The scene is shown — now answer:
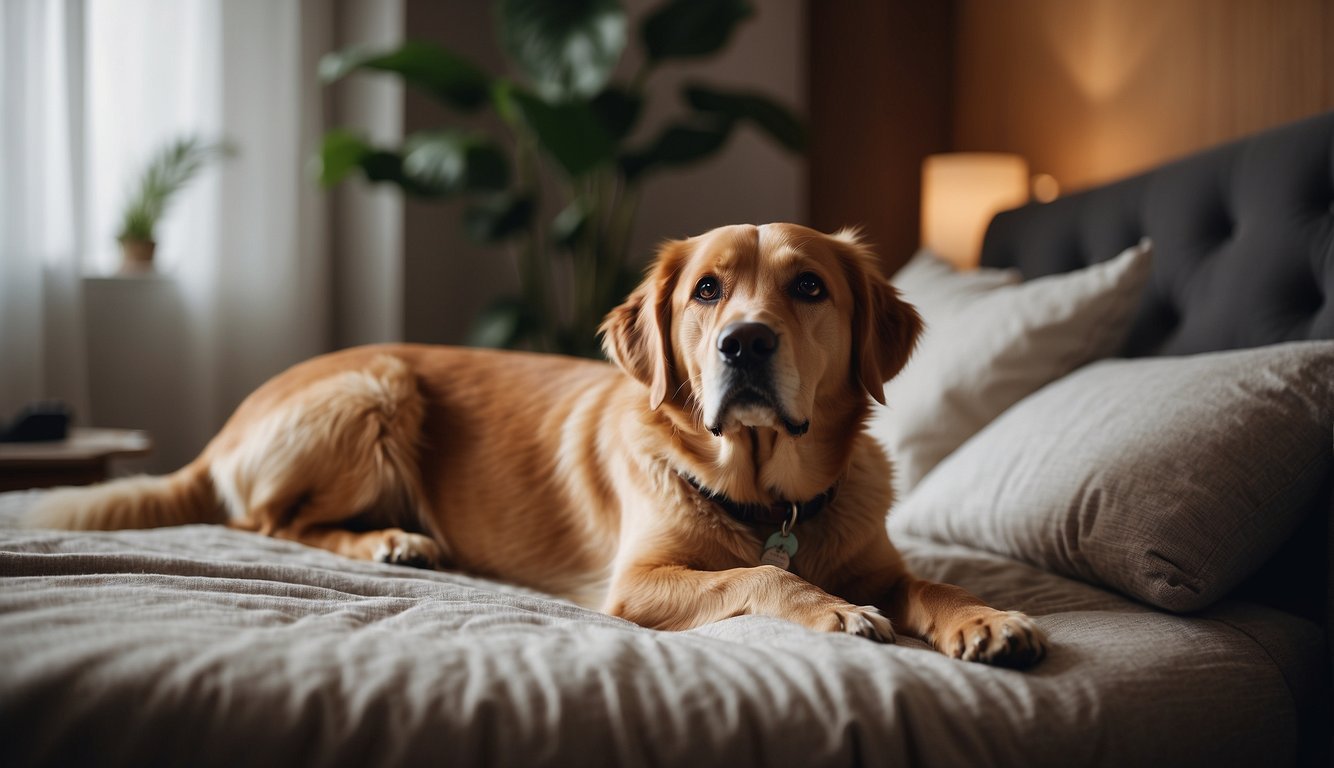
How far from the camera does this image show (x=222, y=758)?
787mm

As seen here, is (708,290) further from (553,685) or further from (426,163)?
(426,163)

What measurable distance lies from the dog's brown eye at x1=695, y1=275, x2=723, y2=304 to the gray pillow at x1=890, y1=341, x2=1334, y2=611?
1.95ft

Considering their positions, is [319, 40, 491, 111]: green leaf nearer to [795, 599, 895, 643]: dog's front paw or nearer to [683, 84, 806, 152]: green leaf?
[683, 84, 806, 152]: green leaf

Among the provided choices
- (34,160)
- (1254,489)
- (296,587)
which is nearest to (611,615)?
(296,587)

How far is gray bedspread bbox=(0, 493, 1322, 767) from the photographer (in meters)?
0.81

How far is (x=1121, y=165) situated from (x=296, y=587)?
3198mm

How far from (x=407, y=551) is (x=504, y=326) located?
205cm

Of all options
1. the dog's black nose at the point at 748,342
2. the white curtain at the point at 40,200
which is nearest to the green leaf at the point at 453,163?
the white curtain at the point at 40,200

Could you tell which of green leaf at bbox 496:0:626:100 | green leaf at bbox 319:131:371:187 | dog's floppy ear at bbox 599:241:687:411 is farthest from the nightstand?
green leaf at bbox 496:0:626:100

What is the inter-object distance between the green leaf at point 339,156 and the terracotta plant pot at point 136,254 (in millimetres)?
740

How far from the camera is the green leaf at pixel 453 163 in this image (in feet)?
11.4

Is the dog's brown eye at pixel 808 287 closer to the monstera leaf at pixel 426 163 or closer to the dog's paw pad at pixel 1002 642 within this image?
the dog's paw pad at pixel 1002 642

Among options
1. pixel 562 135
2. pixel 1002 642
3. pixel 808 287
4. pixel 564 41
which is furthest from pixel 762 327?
pixel 564 41

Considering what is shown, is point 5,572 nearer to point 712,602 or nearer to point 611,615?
point 611,615
